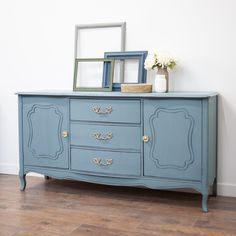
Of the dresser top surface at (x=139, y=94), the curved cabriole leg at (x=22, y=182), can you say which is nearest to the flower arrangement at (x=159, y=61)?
the dresser top surface at (x=139, y=94)

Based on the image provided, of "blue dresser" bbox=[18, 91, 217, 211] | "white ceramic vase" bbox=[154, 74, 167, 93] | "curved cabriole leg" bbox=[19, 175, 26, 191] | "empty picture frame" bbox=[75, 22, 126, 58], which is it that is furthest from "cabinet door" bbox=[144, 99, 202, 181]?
"curved cabriole leg" bbox=[19, 175, 26, 191]

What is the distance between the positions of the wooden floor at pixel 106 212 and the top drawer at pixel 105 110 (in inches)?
23.8

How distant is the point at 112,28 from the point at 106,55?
0.78 ft

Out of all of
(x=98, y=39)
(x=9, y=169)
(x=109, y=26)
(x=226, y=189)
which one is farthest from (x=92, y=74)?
(x=226, y=189)

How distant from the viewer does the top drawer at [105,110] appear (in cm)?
303

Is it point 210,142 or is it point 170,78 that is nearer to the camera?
point 210,142

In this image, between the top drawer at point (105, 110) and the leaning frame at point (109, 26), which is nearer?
the top drawer at point (105, 110)

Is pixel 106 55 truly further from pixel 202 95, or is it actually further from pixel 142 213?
pixel 142 213

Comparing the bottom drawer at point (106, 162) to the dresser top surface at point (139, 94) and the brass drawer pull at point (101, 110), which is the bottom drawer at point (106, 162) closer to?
the brass drawer pull at point (101, 110)

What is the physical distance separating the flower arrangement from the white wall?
0.14 meters

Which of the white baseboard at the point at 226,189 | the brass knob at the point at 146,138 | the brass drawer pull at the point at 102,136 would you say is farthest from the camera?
the white baseboard at the point at 226,189

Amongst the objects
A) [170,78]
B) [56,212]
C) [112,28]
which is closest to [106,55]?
[112,28]

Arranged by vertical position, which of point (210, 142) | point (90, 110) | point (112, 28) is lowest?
point (210, 142)

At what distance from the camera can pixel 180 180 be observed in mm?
2943
